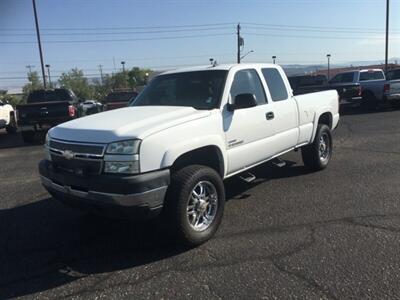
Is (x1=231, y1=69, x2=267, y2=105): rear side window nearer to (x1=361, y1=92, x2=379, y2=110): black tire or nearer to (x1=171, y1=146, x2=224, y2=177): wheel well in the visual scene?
(x1=171, y1=146, x2=224, y2=177): wheel well

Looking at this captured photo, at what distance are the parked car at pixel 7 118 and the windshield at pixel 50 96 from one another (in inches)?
42.3

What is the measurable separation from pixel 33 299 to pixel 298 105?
465 cm

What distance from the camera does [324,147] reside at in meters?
7.96

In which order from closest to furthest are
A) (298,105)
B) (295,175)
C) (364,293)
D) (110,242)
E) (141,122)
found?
(364,293), (141,122), (110,242), (298,105), (295,175)

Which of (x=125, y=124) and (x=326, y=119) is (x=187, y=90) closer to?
(x=125, y=124)

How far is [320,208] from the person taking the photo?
5.72 meters

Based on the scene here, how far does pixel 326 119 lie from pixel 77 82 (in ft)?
255


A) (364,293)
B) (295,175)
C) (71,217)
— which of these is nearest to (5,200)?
(71,217)

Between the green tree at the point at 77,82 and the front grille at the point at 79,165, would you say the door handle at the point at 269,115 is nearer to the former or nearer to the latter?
the front grille at the point at 79,165

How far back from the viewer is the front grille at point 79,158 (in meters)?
4.25

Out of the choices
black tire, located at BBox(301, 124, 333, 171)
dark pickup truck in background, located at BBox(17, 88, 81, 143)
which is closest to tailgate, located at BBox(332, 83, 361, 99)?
dark pickup truck in background, located at BBox(17, 88, 81, 143)

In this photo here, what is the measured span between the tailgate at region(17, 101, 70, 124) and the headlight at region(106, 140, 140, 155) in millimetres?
10058

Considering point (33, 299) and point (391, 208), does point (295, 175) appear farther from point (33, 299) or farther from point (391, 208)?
point (33, 299)

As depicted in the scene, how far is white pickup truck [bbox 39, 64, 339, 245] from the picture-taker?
13.7ft
